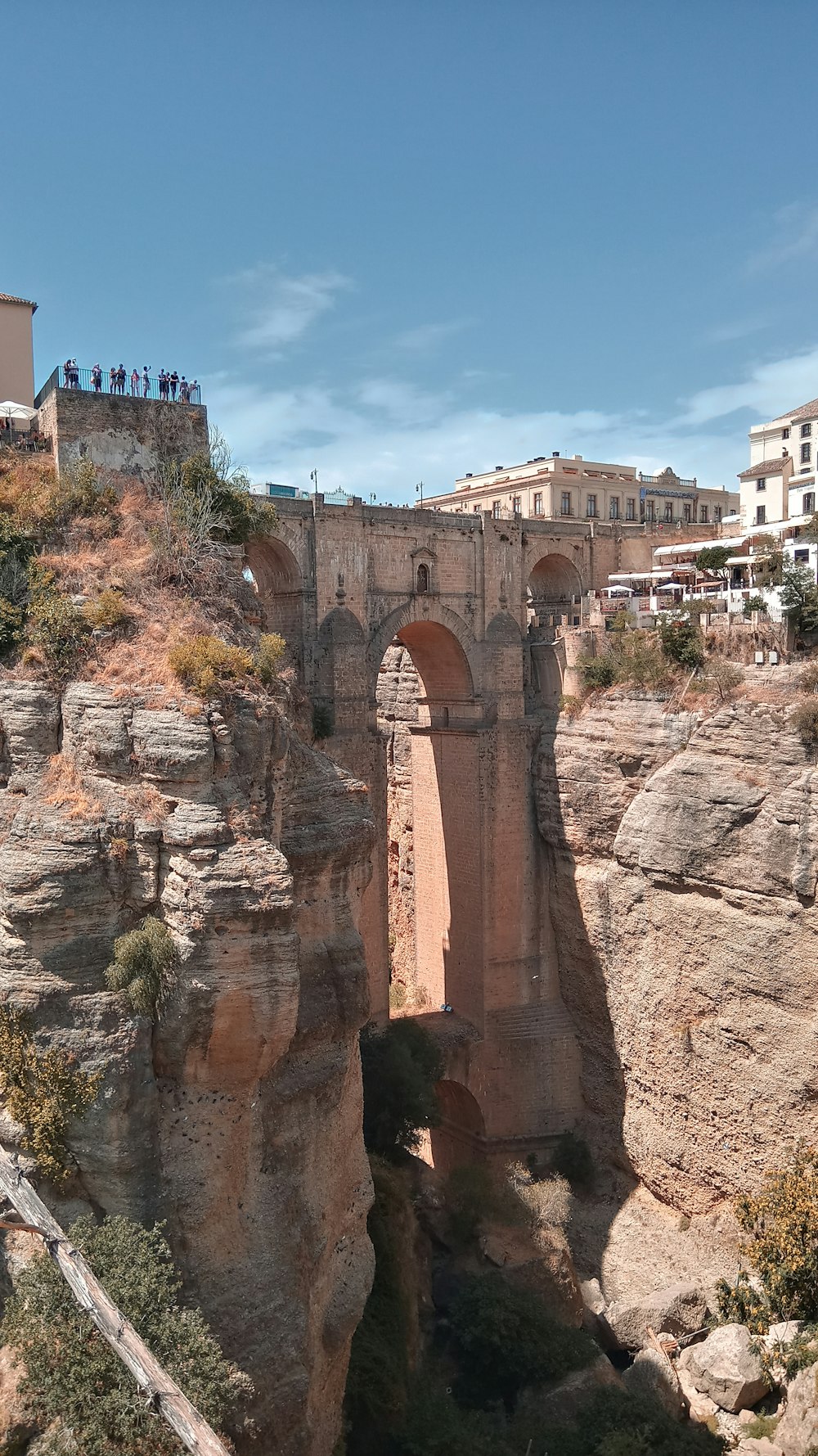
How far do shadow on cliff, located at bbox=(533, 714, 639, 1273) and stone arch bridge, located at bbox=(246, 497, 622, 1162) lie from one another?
12.6 inches

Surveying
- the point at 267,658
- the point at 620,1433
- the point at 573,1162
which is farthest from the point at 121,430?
the point at 573,1162

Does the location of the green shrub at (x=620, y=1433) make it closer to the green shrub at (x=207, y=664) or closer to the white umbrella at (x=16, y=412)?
the green shrub at (x=207, y=664)

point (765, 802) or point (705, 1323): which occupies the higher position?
point (765, 802)

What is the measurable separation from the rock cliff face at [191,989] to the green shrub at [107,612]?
3.50 feet

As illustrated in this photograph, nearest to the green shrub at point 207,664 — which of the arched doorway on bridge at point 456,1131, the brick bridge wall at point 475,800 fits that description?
the brick bridge wall at point 475,800

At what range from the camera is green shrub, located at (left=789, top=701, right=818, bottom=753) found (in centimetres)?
2058

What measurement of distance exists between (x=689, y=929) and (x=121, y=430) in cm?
1499

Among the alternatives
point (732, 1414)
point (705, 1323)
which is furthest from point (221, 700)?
point (705, 1323)

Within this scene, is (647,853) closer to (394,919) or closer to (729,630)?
(729,630)

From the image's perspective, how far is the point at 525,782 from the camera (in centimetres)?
2616

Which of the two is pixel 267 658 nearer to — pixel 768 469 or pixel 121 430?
pixel 121 430

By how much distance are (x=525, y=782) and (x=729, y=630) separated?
19.8 feet

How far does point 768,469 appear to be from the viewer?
33.7 metres

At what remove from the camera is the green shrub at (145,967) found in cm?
1138
